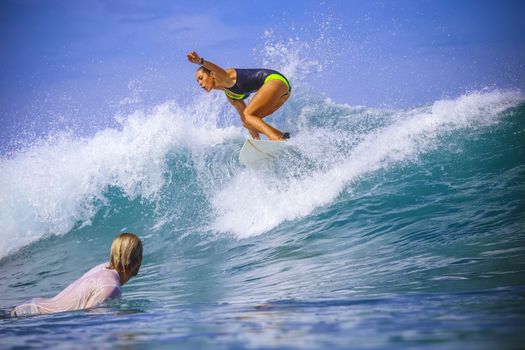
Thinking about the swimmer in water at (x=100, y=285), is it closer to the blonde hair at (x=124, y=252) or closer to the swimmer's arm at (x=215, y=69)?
the blonde hair at (x=124, y=252)

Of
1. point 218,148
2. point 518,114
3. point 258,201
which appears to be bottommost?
point 258,201

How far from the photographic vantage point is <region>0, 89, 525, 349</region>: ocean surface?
7.42ft

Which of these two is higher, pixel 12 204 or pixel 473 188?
pixel 12 204

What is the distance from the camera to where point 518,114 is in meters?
8.33

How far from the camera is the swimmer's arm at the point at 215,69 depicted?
21.1 ft

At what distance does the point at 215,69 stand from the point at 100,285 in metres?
4.24

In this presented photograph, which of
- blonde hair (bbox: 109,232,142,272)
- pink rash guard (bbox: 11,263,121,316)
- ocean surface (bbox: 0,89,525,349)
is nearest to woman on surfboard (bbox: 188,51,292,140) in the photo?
ocean surface (bbox: 0,89,525,349)

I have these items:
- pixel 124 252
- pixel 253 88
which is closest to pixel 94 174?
pixel 253 88

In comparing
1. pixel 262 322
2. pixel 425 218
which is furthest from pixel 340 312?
pixel 425 218

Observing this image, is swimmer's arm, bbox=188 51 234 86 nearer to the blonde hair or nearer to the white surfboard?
the white surfboard

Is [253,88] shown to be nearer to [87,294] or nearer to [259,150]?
[259,150]

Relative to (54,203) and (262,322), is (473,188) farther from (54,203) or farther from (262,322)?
(54,203)

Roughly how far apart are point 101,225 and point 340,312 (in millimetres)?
7638

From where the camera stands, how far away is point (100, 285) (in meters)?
3.19
